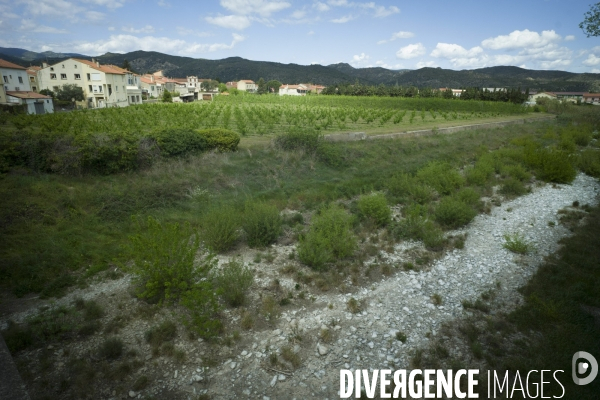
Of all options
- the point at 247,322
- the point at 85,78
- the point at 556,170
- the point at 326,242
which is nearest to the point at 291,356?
the point at 247,322

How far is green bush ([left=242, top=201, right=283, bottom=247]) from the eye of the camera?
9.33m

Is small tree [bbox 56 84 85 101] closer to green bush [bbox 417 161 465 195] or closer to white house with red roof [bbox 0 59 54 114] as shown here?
white house with red roof [bbox 0 59 54 114]

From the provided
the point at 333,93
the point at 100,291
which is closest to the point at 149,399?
the point at 100,291

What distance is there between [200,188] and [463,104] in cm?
4926

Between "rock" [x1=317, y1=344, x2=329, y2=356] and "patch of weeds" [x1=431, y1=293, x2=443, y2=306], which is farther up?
"patch of weeds" [x1=431, y1=293, x2=443, y2=306]

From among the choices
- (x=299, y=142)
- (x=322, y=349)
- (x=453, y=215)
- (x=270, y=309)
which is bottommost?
(x=322, y=349)

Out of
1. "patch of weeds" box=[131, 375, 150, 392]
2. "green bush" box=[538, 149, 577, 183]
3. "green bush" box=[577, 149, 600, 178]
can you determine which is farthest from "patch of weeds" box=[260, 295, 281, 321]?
"green bush" box=[577, 149, 600, 178]

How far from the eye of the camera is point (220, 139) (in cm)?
1648

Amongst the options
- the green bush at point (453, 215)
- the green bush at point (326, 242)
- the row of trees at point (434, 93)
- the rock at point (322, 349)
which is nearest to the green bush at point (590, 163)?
the green bush at point (453, 215)

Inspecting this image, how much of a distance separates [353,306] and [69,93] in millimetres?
55761

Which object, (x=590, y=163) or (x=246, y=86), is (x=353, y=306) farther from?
(x=246, y=86)

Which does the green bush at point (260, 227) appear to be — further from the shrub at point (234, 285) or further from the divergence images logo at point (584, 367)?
the divergence images logo at point (584, 367)

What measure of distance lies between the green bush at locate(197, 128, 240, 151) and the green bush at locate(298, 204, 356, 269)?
871 centimetres

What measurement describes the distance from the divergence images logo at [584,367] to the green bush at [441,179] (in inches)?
345
